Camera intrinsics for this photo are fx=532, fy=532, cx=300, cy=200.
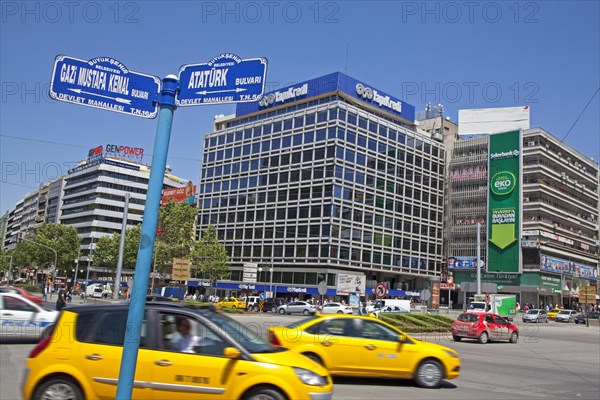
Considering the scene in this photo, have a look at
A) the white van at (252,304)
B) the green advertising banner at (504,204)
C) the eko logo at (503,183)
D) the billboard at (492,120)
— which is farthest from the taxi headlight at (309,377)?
the billboard at (492,120)

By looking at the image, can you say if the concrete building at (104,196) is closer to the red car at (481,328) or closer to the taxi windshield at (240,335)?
the red car at (481,328)

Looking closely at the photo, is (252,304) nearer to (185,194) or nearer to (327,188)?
(327,188)

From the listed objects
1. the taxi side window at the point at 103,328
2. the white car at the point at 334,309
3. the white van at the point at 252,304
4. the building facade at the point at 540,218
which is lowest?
the white van at the point at 252,304

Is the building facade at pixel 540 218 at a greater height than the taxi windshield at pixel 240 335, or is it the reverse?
the building facade at pixel 540 218

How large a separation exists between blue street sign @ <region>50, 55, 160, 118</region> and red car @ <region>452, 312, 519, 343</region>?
931 inches

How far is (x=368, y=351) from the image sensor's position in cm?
1110

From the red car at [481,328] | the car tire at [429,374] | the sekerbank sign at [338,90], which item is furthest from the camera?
the sekerbank sign at [338,90]

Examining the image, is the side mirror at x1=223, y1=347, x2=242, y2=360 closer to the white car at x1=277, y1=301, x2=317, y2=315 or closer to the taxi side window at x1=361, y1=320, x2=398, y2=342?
the taxi side window at x1=361, y1=320, x2=398, y2=342

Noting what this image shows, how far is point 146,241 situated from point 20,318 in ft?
47.9

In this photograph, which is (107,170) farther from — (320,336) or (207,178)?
(320,336)

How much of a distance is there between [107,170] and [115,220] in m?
10.2

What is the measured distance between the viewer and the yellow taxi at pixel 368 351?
11070 millimetres

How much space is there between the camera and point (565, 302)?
9238 centimetres

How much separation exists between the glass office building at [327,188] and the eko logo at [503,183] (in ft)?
27.9
